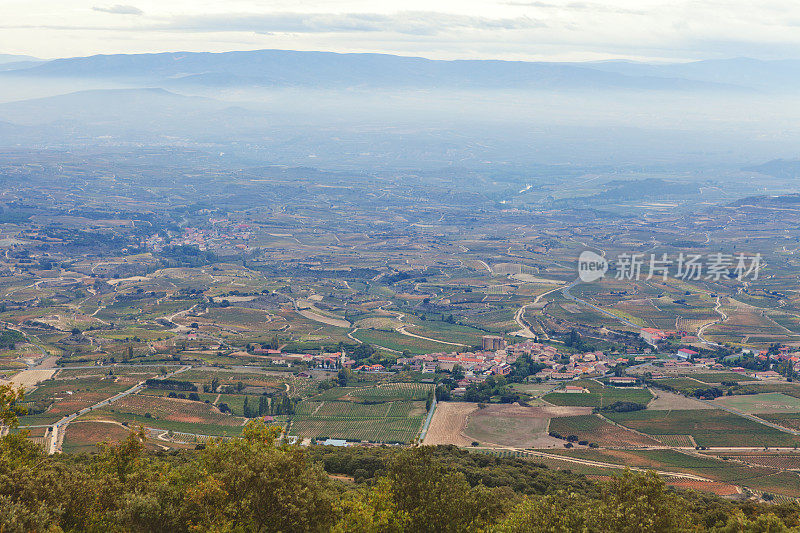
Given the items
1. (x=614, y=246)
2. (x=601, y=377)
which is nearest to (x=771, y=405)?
(x=601, y=377)

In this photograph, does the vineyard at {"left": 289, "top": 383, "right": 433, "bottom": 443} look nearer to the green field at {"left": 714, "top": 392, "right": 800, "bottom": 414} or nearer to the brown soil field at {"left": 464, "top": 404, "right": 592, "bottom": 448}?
the brown soil field at {"left": 464, "top": 404, "right": 592, "bottom": 448}

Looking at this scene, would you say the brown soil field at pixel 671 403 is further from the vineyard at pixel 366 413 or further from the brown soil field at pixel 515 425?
the vineyard at pixel 366 413

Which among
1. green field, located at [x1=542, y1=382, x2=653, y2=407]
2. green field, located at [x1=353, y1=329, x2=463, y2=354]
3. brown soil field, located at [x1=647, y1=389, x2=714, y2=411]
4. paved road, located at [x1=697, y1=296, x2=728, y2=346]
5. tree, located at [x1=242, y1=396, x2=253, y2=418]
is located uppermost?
brown soil field, located at [x1=647, y1=389, x2=714, y2=411]

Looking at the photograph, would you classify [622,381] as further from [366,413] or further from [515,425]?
[366,413]

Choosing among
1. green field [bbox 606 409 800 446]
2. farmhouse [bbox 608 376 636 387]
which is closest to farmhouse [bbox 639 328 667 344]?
farmhouse [bbox 608 376 636 387]

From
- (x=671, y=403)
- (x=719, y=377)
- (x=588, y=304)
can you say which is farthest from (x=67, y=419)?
(x=588, y=304)
